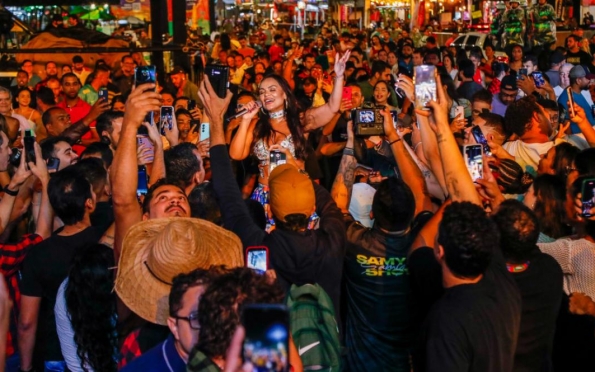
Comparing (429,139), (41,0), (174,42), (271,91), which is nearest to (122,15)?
(41,0)

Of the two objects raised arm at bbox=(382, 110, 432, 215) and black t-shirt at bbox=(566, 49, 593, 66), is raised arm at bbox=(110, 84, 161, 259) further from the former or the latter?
black t-shirt at bbox=(566, 49, 593, 66)

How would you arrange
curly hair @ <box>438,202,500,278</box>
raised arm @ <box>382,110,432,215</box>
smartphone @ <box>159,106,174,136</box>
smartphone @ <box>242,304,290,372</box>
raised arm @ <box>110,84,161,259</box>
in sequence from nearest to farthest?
smartphone @ <box>242,304,290,372</box> < curly hair @ <box>438,202,500,278</box> < raised arm @ <box>110,84,161,259</box> < raised arm @ <box>382,110,432,215</box> < smartphone @ <box>159,106,174,136</box>

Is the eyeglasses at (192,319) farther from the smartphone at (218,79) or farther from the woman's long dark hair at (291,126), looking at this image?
the woman's long dark hair at (291,126)

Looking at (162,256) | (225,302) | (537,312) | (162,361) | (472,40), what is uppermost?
(225,302)

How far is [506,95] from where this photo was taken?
1013 cm

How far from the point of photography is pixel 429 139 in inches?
191

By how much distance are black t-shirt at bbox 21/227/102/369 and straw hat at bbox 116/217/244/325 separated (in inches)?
33.0

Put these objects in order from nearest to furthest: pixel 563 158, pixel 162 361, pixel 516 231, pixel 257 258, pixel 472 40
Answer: pixel 162 361 → pixel 257 258 → pixel 516 231 → pixel 563 158 → pixel 472 40

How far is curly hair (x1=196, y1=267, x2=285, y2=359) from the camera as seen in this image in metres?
2.56

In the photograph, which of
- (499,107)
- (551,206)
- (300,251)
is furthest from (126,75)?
(300,251)

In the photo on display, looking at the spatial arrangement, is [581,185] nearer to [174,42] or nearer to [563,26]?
[174,42]

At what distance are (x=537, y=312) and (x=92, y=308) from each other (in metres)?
2.01

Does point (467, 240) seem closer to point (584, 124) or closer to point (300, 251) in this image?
point (300, 251)

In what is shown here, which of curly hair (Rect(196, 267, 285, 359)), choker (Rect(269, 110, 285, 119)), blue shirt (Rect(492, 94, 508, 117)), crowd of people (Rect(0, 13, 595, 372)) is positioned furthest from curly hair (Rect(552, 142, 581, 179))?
blue shirt (Rect(492, 94, 508, 117))
